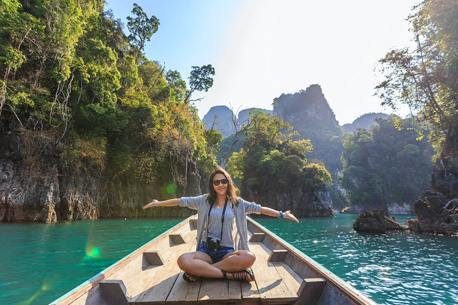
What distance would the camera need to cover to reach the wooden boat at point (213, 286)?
6.15ft

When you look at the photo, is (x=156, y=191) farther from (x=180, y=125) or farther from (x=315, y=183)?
(x=315, y=183)

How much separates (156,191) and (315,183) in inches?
921

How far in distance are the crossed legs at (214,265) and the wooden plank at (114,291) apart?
0.55 metres

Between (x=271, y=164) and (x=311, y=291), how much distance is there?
2993 cm

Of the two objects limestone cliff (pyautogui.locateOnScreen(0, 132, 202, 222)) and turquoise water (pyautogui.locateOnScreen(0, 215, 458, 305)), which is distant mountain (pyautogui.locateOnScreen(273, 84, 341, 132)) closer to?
limestone cliff (pyautogui.locateOnScreen(0, 132, 202, 222))

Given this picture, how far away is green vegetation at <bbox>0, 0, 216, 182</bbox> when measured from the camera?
1130 cm

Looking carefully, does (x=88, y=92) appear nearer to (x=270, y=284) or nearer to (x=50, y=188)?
(x=50, y=188)

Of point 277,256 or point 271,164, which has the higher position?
point 271,164

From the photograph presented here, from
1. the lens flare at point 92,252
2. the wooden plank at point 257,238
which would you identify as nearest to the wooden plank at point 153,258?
the wooden plank at point 257,238

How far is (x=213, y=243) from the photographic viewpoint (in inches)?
103

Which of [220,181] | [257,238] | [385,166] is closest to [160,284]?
[220,181]

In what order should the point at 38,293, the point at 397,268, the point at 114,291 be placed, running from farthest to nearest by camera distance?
the point at 397,268, the point at 38,293, the point at 114,291

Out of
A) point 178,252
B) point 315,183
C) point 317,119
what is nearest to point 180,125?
point 178,252

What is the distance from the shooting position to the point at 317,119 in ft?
281
